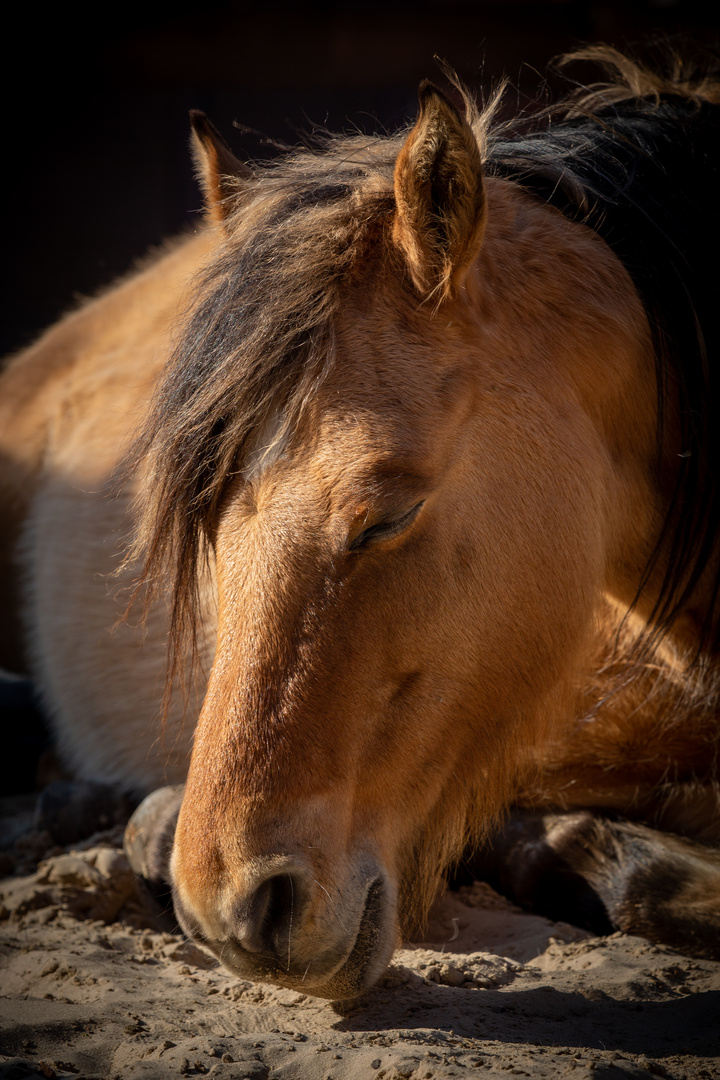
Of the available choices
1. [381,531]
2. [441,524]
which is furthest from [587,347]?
[381,531]

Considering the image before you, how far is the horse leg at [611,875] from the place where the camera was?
218cm

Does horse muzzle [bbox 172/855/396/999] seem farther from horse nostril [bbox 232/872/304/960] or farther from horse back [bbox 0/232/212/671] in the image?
horse back [bbox 0/232/212/671]

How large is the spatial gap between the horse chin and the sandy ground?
138mm

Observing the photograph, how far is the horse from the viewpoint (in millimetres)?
1633

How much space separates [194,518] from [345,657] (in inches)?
19.4

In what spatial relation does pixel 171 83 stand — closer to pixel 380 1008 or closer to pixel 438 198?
pixel 438 198

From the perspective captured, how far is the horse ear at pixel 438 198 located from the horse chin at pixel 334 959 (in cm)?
128

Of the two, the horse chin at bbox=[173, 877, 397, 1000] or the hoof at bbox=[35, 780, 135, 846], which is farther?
the hoof at bbox=[35, 780, 135, 846]

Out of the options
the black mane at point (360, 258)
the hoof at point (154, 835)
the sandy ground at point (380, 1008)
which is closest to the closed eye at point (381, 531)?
the black mane at point (360, 258)

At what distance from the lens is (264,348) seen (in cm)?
178

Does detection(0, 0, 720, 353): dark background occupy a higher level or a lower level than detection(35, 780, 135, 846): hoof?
higher

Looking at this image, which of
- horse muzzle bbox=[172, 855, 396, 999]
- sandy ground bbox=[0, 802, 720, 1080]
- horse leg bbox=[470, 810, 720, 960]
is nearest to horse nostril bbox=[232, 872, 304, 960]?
horse muzzle bbox=[172, 855, 396, 999]

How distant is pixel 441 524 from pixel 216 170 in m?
1.22

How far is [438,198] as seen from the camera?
69.9 inches
